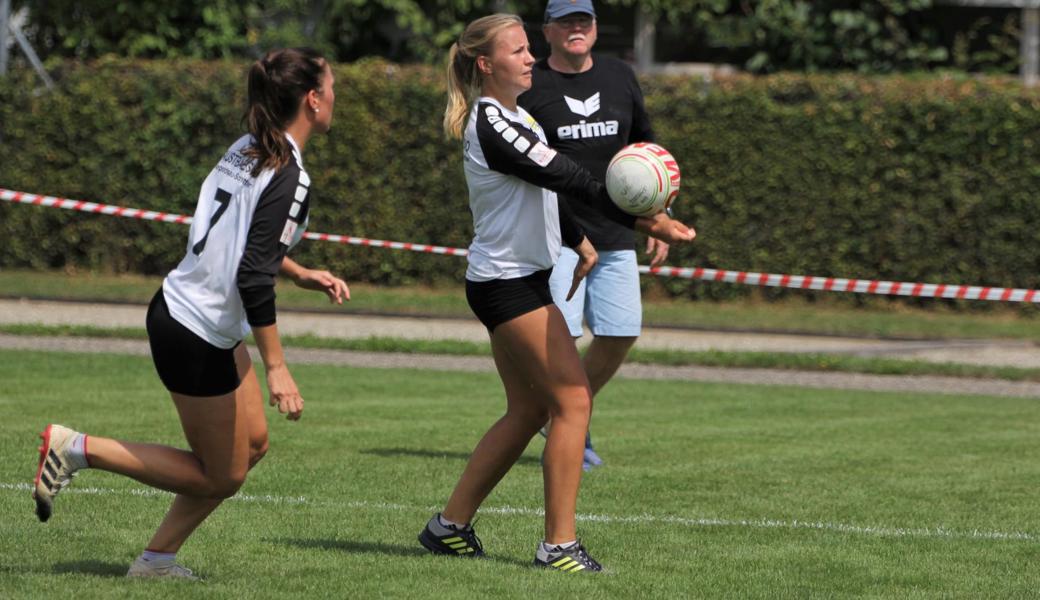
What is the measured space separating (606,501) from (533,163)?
7.75 ft

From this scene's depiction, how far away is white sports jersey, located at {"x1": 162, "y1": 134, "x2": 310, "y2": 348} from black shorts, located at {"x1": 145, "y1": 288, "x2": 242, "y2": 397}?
3 centimetres

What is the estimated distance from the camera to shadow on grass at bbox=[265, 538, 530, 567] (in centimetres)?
623

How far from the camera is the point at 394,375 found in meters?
12.9

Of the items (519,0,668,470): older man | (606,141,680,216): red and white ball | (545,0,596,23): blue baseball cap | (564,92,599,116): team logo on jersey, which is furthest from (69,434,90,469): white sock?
(545,0,596,23): blue baseball cap

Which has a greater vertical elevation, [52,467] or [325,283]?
[325,283]

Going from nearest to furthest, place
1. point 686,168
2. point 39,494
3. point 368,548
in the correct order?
point 39,494, point 368,548, point 686,168

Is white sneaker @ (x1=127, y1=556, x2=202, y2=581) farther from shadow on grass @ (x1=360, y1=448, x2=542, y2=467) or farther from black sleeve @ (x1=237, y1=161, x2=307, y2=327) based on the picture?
shadow on grass @ (x1=360, y1=448, x2=542, y2=467)

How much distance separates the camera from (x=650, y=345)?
626 inches

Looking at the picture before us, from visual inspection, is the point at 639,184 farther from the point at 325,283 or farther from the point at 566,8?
the point at 566,8

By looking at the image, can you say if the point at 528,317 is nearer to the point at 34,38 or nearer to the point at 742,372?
the point at 742,372

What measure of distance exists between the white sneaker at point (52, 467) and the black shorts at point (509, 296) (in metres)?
1.45

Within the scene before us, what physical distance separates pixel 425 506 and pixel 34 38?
56.3 ft

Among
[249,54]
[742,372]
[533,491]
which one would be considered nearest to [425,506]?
[533,491]

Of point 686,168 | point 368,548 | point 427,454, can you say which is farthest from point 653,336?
point 368,548
